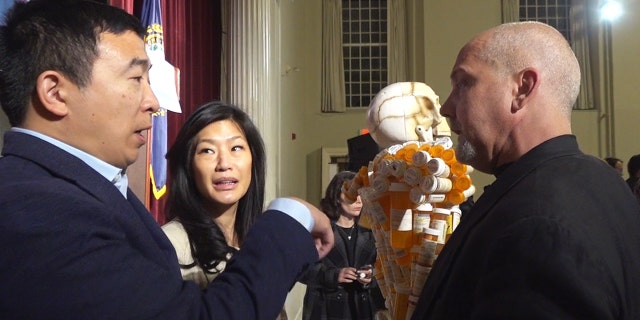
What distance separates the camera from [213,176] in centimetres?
197

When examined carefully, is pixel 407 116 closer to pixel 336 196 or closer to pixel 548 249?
pixel 548 249

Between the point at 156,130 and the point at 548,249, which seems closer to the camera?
the point at 548,249

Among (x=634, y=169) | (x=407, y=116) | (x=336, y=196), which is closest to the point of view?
(x=407, y=116)

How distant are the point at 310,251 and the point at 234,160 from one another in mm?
764

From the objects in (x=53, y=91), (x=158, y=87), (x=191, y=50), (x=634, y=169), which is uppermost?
(x=191, y=50)

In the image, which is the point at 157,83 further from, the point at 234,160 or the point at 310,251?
the point at 310,251

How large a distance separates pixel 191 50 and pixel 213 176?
12.3ft

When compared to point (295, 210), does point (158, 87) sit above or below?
above

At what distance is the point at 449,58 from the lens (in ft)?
43.5

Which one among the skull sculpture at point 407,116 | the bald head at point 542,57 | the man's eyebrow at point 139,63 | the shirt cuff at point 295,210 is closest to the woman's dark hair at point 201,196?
the skull sculpture at point 407,116

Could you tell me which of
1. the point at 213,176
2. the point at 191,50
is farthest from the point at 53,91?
the point at 191,50

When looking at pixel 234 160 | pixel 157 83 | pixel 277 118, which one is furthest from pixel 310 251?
pixel 277 118

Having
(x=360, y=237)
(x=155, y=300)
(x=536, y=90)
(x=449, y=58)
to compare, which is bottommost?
(x=360, y=237)

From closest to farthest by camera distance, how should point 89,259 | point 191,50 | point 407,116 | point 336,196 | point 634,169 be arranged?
point 89,259 → point 407,116 → point 336,196 → point 191,50 → point 634,169
